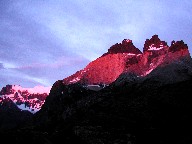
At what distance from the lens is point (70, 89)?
162875 millimetres

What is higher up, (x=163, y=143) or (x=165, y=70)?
(x=165, y=70)

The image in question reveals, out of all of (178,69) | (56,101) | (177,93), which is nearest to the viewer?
(177,93)

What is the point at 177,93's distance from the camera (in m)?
100

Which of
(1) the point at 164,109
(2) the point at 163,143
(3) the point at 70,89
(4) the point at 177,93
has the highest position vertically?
(3) the point at 70,89

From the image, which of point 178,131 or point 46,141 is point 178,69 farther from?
point 46,141

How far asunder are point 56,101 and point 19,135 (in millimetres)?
142369

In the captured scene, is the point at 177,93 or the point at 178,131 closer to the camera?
the point at 178,131

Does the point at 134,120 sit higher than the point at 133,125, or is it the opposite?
the point at 134,120

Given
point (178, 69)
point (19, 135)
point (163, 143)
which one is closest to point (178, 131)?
point (163, 143)

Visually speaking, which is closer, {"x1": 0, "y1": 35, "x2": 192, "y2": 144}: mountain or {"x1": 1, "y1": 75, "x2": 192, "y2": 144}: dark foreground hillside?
{"x1": 1, "y1": 75, "x2": 192, "y2": 144}: dark foreground hillside

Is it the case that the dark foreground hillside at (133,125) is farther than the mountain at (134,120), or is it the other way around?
the mountain at (134,120)

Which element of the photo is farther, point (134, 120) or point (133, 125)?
point (134, 120)

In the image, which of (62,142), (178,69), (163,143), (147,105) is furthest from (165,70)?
(62,142)

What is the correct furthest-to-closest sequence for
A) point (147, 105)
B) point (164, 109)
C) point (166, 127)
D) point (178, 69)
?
1. point (178, 69)
2. point (147, 105)
3. point (164, 109)
4. point (166, 127)
